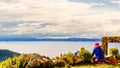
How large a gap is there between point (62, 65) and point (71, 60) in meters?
1.55

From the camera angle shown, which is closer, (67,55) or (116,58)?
(67,55)

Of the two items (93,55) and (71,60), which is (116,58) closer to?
(93,55)

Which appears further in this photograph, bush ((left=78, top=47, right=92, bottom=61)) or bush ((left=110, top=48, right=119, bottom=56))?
bush ((left=110, top=48, right=119, bottom=56))

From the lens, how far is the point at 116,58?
3606cm

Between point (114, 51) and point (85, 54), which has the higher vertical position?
point (114, 51)

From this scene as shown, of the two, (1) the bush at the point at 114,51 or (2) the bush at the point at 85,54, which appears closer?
(2) the bush at the point at 85,54

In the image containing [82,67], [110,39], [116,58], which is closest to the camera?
[82,67]

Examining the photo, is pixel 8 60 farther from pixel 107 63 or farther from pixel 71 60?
pixel 107 63

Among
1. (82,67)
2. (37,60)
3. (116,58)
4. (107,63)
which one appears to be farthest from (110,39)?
(37,60)

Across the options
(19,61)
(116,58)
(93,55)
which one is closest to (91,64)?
(93,55)

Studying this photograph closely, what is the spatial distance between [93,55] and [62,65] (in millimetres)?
4000

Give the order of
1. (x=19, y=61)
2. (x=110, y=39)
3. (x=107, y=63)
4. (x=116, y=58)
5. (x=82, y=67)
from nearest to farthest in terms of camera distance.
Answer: (x=19, y=61), (x=82, y=67), (x=107, y=63), (x=116, y=58), (x=110, y=39)

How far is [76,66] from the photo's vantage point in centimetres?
3183

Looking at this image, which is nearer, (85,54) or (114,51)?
(85,54)
